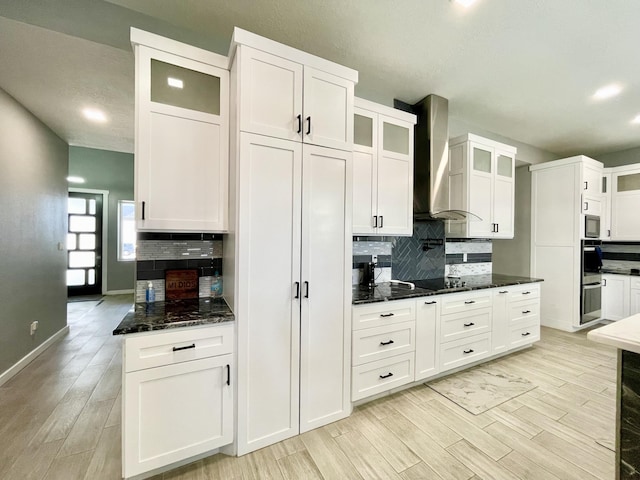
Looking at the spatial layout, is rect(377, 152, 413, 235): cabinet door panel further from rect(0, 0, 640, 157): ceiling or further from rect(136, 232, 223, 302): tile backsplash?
rect(136, 232, 223, 302): tile backsplash

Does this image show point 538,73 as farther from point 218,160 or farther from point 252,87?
point 218,160

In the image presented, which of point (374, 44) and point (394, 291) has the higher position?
point (374, 44)

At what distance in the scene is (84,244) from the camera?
20.9 feet

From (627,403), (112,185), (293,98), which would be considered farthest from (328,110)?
(112,185)

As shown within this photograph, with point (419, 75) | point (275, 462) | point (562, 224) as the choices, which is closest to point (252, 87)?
point (419, 75)

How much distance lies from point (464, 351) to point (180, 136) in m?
3.17

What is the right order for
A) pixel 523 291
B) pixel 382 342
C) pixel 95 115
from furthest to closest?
1. pixel 523 291
2. pixel 95 115
3. pixel 382 342

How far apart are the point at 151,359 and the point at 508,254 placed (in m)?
5.80

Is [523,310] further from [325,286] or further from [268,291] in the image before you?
[268,291]

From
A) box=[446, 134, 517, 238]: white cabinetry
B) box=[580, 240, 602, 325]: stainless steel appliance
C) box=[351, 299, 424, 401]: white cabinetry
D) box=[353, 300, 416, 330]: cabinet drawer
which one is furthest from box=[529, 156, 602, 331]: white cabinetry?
box=[353, 300, 416, 330]: cabinet drawer

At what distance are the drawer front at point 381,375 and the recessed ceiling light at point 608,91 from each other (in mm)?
3642

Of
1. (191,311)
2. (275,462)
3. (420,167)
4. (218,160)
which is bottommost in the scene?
(275,462)

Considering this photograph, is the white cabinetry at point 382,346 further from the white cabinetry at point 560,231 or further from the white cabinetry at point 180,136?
the white cabinetry at point 560,231

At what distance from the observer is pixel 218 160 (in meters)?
1.92
